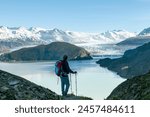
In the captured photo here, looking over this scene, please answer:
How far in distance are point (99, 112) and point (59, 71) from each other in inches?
A: 544

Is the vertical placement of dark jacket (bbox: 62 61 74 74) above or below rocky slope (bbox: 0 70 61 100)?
above

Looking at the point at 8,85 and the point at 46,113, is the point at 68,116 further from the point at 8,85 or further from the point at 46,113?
the point at 8,85

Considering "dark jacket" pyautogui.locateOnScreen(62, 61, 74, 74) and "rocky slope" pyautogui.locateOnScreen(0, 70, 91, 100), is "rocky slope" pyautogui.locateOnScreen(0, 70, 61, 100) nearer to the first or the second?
"rocky slope" pyautogui.locateOnScreen(0, 70, 91, 100)

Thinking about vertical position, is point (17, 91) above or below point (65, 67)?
below

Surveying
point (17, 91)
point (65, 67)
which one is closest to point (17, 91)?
point (17, 91)

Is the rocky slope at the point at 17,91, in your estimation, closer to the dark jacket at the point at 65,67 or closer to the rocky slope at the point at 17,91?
the rocky slope at the point at 17,91

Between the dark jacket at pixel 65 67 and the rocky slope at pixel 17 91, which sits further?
the dark jacket at pixel 65 67

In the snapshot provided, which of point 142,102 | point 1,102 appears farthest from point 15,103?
point 142,102

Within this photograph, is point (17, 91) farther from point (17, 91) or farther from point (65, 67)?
point (65, 67)

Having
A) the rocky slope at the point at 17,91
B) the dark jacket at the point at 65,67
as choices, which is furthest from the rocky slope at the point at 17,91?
the dark jacket at the point at 65,67

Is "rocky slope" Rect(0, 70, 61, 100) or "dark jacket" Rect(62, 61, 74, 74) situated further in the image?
"dark jacket" Rect(62, 61, 74, 74)

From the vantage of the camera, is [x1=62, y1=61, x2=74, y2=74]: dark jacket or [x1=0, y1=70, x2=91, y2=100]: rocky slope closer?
[x1=0, y1=70, x2=91, y2=100]: rocky slope

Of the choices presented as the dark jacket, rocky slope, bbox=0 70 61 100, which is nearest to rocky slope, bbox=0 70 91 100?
rocky slope, bbox=0 70 61 100

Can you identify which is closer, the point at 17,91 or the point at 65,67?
the point at 17,91
